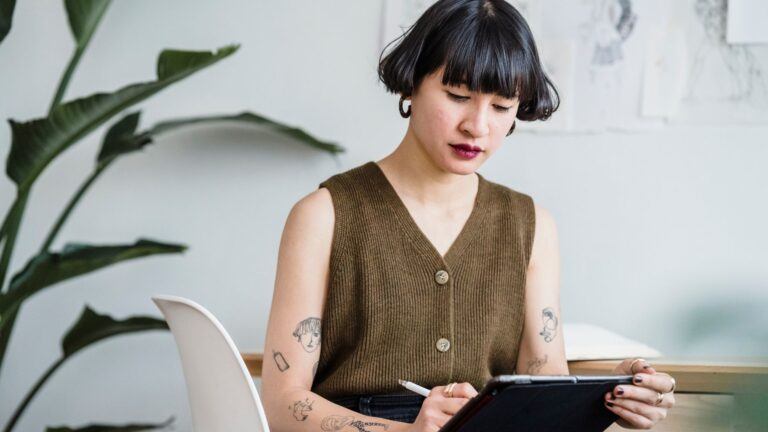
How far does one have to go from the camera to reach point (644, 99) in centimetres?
198

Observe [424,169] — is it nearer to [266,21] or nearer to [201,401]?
[201,401]

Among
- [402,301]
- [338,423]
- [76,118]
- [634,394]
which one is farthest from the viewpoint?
[76,118]

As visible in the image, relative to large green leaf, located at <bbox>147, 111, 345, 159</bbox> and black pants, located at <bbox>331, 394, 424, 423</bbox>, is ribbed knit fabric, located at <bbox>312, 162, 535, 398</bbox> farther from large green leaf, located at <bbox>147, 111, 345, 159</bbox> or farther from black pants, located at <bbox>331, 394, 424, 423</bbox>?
large green leaf, located at <bbox>147, 111, 345, 159</bbox>

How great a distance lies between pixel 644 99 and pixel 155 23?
106 centimetres

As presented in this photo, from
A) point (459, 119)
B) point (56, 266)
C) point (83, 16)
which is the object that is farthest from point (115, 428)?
point (459, 119)

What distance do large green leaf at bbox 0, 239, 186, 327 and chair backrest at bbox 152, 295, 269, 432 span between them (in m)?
0.85

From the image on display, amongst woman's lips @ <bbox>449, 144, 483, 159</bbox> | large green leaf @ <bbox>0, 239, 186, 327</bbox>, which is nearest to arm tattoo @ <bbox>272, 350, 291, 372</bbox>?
woman's lips @ <bbox>449, 144, 483, 159</bbox>

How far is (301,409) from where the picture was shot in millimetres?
1168

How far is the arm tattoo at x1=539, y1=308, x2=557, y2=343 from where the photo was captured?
4.42 feet

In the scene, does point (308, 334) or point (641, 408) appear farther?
point (308, 334)

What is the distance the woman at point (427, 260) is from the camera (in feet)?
3.89

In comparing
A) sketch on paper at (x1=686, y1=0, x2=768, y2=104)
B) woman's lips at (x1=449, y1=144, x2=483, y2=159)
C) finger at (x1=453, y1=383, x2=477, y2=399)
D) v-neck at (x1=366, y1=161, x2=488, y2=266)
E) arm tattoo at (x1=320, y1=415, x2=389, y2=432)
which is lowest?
arm tattoo at (x1=320, y1=415, x2=389, y2=432)

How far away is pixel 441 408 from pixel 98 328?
1.10 metres

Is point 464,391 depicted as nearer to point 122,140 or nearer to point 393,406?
point 393,406
